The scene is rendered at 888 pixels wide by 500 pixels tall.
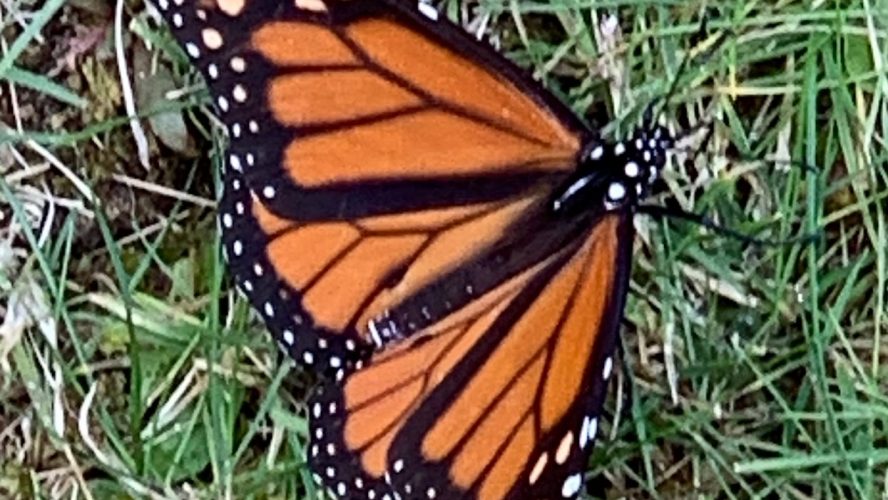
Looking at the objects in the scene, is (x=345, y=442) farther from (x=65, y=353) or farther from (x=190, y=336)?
(x=65, y=353)

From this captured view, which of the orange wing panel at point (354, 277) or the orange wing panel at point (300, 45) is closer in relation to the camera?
the orange wing panel at point (300, 45)

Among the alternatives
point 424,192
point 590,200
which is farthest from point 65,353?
point 590,200

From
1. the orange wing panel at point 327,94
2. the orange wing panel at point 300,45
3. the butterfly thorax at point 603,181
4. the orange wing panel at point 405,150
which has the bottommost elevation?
the butterfly thorax at point 603,181

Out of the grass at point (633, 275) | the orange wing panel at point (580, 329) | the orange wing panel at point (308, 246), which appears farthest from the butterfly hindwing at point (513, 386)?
the grass at point (633, 275)

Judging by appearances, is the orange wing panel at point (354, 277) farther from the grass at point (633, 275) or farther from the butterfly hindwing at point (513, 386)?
the grass at point (633, 275)

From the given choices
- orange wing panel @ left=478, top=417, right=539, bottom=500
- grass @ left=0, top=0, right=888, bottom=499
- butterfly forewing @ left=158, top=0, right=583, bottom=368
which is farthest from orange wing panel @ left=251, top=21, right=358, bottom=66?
orange wing panel @ left=478, top=417, right=539, bottom=500

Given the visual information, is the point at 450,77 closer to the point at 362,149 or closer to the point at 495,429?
the point at 362,149
